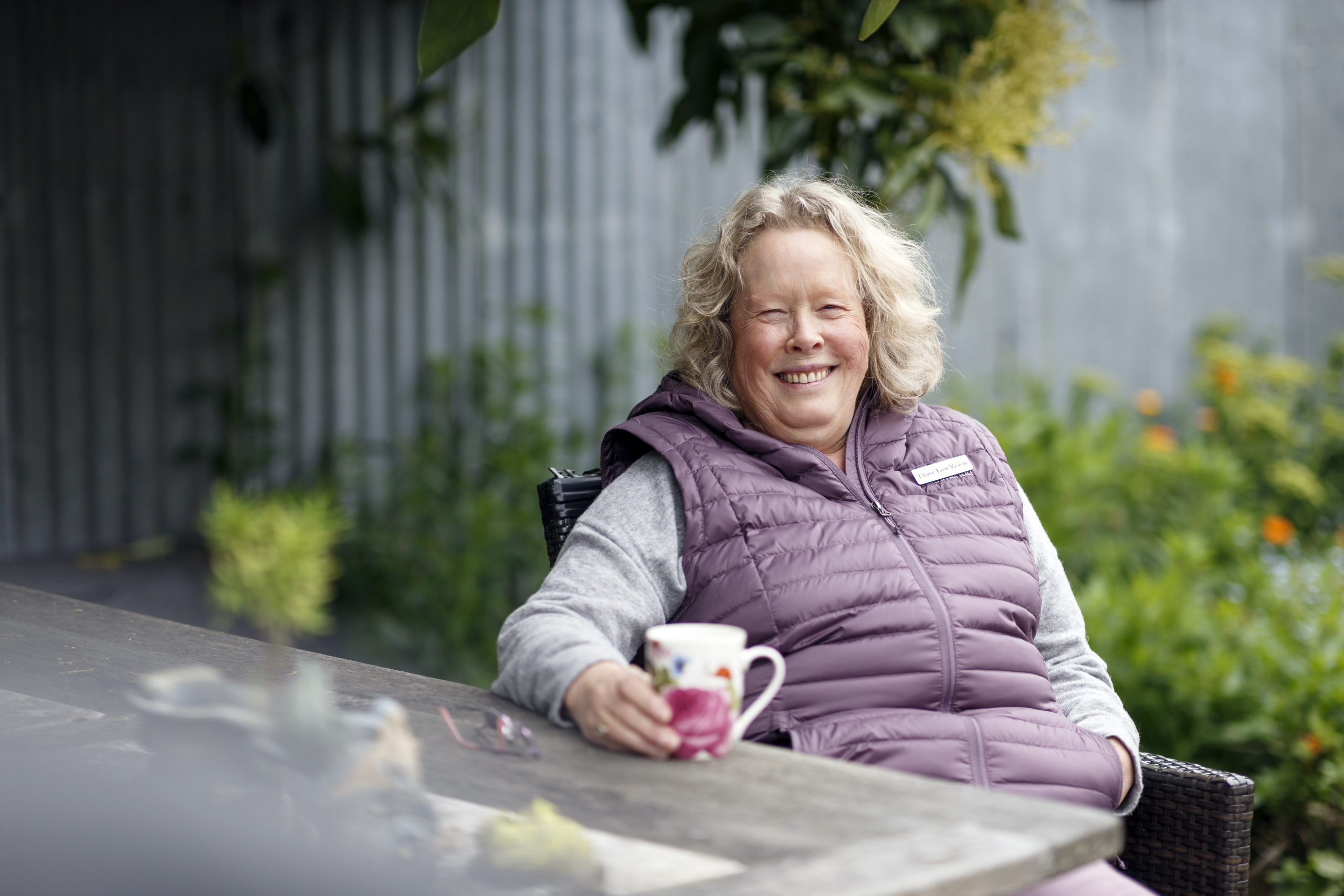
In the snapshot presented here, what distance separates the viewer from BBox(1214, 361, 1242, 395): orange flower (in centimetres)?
496

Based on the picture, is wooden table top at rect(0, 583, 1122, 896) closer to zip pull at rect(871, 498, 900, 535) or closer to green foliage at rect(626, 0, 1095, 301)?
zip pull at rect(871, 498, 900, 535)

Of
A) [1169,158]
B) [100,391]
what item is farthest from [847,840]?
[1169,158]

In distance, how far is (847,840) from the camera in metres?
0.99

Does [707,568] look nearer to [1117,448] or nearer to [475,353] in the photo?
[475,353]

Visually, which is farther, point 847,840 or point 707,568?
point 707,568

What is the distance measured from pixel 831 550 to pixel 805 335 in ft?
1.12

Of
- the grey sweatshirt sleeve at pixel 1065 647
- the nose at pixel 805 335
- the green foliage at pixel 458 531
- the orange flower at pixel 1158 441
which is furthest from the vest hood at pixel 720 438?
the orange flower at pixel 1158 441

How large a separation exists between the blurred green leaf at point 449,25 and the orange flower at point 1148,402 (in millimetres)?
4146

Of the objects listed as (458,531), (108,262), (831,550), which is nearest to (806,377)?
(831,550)

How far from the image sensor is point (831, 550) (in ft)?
5.33

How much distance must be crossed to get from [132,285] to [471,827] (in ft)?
12.5

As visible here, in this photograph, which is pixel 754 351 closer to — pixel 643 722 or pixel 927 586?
pixel 927 586

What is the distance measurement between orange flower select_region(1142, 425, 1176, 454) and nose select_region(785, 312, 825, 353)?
2983mm

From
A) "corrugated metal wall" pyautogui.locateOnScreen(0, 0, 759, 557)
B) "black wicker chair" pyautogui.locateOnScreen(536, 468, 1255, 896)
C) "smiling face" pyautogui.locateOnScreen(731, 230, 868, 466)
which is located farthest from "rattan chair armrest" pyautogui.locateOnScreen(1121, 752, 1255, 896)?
"corrugated metal wall" pyautogui.locateOnScreen(0, 0, 759, 557)
